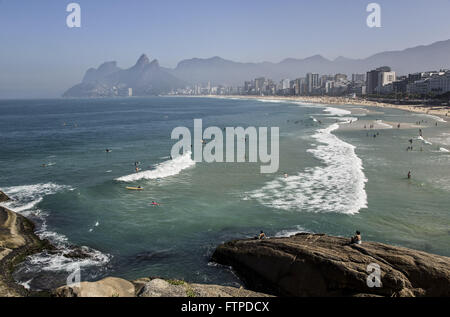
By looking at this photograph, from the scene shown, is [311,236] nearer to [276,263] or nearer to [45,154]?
[276,263]

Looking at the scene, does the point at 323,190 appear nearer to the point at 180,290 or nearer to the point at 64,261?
the point at 180,290

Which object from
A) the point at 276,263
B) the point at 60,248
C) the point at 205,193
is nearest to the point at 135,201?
the point at 205,193

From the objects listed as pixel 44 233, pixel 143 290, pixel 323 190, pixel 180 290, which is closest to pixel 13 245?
pixel 44 233

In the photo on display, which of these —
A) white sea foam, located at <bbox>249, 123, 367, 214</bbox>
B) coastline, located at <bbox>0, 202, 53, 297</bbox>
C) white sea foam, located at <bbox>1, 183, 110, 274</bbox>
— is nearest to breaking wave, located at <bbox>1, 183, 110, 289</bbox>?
white sea foam, located at <bbox>1, 183, 110, 274</bbox>

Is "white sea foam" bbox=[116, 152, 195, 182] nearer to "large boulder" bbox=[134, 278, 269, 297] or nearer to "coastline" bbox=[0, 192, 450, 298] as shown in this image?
"coastline" bbox=[0, 192, 450, 298]

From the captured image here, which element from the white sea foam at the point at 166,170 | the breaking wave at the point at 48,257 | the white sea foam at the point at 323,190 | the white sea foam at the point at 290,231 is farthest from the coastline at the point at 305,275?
the white sea foam at the point at 166,170

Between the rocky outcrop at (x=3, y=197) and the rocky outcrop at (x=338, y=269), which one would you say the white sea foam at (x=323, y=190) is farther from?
the rocky outcrop at (x=3, y=197)
